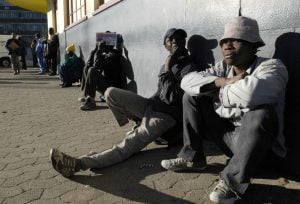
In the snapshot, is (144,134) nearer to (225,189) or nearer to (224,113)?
(224,113)

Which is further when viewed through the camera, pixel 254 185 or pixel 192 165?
pixel 192 165

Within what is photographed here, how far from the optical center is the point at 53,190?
3.70m

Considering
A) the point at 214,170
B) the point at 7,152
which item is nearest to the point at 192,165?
the point at 214,170

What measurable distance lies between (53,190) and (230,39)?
2088 mm

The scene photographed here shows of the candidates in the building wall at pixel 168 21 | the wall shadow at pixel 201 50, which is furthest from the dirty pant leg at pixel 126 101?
the building wall at pixel 168 21

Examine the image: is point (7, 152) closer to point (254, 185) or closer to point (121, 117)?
point (121, 117)

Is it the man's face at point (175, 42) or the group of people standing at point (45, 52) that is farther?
the group of people standing at point (45, 52)

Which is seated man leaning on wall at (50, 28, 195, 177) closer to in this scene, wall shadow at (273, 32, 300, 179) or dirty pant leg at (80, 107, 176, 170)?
dirty pant leg at (80, 107, 176, 170)

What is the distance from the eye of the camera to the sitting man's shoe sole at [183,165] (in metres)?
3.84

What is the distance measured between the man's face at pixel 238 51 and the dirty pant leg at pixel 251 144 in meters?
0.60

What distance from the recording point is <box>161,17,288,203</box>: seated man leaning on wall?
9.66 ft

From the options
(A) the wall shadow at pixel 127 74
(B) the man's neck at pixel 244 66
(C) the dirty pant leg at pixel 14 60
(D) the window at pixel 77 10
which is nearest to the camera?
(B) the man's neck at pixel 244 66

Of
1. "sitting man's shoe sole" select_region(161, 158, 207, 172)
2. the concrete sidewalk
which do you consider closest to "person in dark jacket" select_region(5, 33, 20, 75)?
the concrete sidewalk

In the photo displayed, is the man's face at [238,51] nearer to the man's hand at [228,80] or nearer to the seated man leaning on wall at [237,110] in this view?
the seated man leaning on wall at [237,110]
